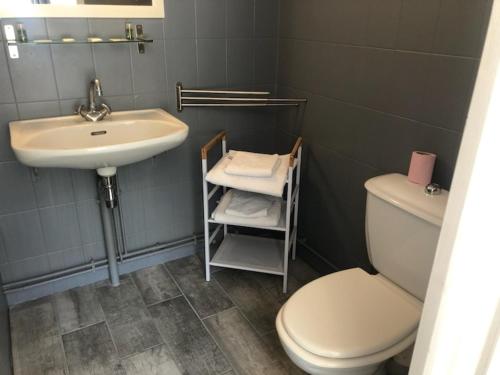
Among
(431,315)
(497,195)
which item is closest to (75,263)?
(431,315)

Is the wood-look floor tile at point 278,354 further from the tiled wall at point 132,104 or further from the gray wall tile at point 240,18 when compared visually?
the gray wall tile at point 240,18

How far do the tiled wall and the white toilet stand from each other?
3.41 feet

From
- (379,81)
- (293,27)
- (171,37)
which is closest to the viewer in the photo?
(379,81)

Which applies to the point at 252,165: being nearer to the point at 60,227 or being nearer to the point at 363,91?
the point at 363,91

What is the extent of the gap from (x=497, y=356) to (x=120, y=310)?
5.89ft

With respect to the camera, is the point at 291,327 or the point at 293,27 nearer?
the point at 291,327

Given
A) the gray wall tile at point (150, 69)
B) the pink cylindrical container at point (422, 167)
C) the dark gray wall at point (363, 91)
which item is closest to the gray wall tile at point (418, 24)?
the dark gray wall at point (363, 91)

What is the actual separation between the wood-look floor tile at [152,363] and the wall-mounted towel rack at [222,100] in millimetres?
1165

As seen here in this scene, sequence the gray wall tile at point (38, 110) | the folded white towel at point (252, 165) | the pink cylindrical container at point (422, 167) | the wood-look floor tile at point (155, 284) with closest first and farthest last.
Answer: the pink cylindrical container at point (422, 167)
the gray wall tile at point (38, 110)
the folded white towel at point (252, 165)
the wood-look floor tile at point (155, 284)

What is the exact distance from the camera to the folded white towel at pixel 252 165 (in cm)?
185

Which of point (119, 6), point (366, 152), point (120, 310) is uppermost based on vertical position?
point (119, 6)

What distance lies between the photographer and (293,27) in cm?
208

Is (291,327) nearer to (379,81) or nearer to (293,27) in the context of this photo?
(379,81)

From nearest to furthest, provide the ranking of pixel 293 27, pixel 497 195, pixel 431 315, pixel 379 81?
pixel 497 195, pixel 431 315, pixel 379 81, pixel 293 27
